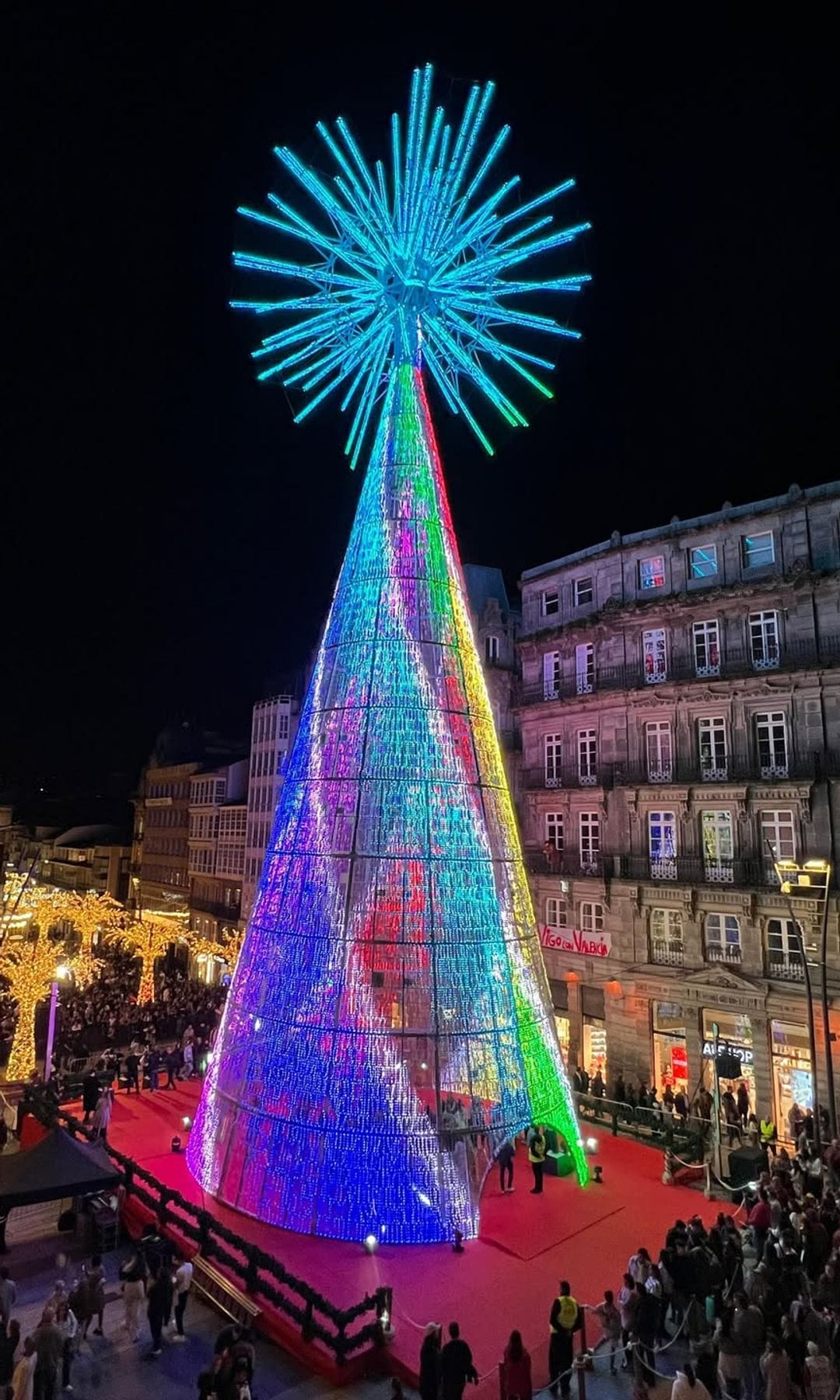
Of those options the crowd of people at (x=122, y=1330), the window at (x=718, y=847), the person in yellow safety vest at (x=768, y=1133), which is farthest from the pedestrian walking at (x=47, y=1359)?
the window at (x=718, y=847)

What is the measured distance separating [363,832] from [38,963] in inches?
585

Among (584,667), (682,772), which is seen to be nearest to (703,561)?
(584,667)

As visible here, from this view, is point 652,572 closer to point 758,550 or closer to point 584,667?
point 758,550

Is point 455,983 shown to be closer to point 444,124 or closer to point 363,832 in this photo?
point 363,832

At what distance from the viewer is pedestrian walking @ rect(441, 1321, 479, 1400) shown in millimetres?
8242

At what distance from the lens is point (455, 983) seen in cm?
1259

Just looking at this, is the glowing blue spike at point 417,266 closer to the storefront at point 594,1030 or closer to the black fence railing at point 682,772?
the black fence railing at point 682,772

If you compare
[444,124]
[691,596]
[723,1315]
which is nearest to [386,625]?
[444,124]

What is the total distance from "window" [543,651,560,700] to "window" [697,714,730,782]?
6275 millimetres

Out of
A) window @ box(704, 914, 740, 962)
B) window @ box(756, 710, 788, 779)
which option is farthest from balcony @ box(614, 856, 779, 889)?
window @ box(756, 710, 788, 779)

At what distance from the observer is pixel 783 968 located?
2144cm

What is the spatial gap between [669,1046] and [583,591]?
15660 millimetres

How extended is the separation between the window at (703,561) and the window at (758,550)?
94 centimetres

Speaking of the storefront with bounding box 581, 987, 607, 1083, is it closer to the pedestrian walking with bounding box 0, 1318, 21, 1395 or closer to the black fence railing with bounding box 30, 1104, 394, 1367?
the black fence railing with bounding box 30, 1104, 394, 1367
